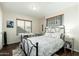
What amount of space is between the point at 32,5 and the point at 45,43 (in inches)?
32.1

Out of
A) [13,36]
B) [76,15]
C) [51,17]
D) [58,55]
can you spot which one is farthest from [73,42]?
[13,36]

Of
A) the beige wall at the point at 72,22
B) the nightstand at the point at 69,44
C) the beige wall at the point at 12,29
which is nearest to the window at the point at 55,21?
the beige wall at the point at 72,22

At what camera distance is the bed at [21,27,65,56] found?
4.44 feet

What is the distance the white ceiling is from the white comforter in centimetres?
55

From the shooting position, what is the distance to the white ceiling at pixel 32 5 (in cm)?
125

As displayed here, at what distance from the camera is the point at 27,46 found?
4.96ft

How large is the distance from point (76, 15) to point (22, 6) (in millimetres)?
1074

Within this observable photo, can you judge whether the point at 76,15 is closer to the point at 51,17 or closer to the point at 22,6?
the point at 51,17

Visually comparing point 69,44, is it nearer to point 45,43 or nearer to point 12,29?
point 45,43

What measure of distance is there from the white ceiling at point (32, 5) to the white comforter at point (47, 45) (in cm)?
55

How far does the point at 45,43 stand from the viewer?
1.44 meters

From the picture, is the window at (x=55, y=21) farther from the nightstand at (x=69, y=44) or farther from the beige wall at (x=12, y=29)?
the nightstand at (x=69, y=44)

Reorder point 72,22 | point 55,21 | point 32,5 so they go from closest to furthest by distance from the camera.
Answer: point 32,5 < point 72,22 < point 55,21

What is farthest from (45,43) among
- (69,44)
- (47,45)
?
(69,44)
